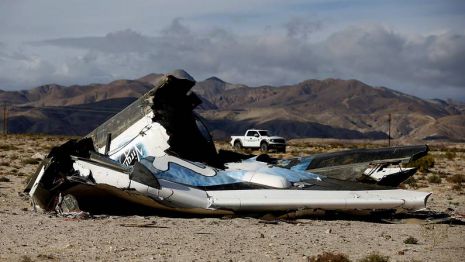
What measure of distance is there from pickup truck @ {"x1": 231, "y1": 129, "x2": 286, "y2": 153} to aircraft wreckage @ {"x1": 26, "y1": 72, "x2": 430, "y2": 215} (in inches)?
1477

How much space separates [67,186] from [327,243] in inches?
213

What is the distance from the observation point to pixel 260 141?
55344 mm

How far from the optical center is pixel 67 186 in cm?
1375

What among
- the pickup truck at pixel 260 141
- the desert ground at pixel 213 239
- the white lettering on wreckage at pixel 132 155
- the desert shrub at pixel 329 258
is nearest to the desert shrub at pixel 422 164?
the desert ground at pixel 213 239

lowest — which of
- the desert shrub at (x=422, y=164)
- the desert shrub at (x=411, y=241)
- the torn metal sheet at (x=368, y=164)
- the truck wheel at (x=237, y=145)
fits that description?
the desert shrub at (x=411, y=241)

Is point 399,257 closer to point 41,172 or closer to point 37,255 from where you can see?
point 37,255

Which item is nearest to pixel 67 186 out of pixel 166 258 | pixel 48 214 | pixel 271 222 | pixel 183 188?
pixel 48 214

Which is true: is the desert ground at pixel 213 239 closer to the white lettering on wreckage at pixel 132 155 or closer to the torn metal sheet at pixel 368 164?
the torn metal sheet at pixel 368 164

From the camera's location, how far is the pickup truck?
54531mm

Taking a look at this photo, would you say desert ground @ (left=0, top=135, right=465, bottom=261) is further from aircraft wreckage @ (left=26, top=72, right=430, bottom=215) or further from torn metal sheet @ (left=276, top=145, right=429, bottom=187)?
torn metal sheet @ (left=276, top=145, right=429, bottom=187)

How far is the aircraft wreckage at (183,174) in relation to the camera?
1361cm

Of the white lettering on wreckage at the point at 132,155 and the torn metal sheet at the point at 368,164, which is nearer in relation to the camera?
the torn metal sheet at the point at 368,164

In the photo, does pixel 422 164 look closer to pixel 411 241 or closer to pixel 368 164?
pixel 368 164

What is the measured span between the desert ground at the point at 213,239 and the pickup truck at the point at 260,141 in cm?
3991
